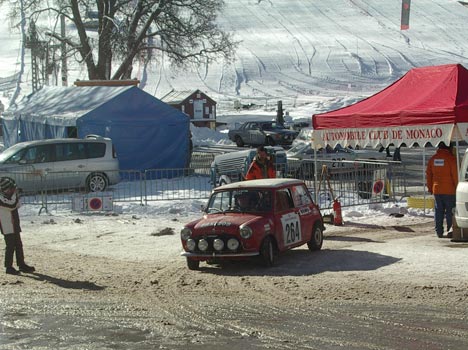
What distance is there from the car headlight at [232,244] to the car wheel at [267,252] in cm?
39

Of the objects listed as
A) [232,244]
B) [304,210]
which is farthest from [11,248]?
[304,210]

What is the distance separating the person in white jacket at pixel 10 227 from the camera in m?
14.0

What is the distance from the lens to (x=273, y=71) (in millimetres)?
123812

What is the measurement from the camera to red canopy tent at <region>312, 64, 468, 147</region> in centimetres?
1627

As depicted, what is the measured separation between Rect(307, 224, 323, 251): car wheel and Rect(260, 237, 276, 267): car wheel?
151cm

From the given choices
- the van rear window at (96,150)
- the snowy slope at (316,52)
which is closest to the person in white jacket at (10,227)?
the van rear window at (96,150)

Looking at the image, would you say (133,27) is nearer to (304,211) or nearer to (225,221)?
(304,211)

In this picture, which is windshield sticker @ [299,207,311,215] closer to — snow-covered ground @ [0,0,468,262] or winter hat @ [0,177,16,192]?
winter hat @ [0,177,16,192]

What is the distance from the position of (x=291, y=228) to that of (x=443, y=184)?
3734 millimetres

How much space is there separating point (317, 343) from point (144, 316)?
2398 mm

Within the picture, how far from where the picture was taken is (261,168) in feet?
58.1

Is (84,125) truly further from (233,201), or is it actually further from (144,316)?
(144,316)

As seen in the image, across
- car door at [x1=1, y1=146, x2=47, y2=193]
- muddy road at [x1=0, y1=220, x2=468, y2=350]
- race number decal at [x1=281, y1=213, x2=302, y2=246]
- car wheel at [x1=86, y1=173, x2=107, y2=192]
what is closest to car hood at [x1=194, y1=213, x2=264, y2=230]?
race number decal at [x1=281, y1=213, x2=302, y2=246]

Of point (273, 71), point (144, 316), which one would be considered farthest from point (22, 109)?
point (273, 71)
